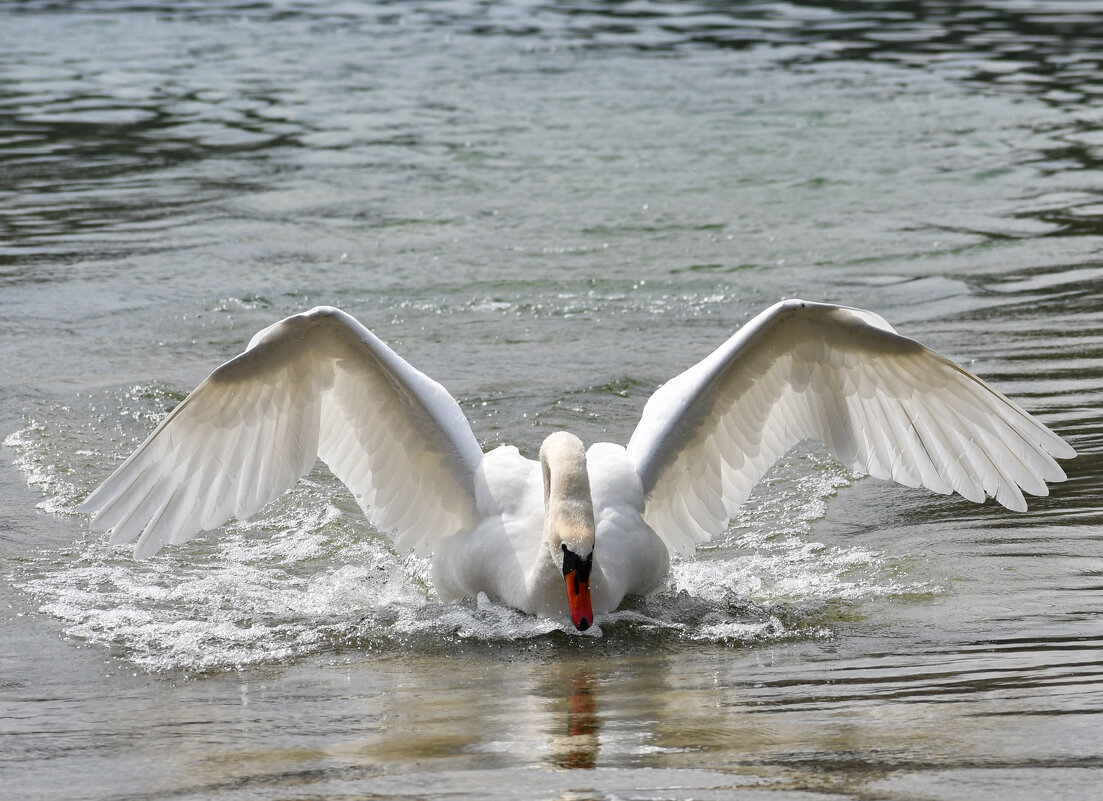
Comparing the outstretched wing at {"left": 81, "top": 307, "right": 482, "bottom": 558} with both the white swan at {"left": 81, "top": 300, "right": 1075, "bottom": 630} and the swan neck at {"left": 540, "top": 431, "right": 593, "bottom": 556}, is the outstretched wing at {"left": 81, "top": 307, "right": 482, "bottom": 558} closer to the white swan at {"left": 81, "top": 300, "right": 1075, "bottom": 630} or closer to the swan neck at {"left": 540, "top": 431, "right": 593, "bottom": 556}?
the white swan at {"left": 81, "top": 300, "right": 1075, "bottom": 630}

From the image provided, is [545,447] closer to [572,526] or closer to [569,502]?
[569,502]

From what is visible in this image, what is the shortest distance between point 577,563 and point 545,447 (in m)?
0.55

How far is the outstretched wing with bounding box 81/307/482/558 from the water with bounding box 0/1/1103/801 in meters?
0.42

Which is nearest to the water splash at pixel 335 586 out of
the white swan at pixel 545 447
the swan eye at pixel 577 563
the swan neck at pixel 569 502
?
the white swan at pixel 545 447

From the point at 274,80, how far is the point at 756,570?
54.1 feet

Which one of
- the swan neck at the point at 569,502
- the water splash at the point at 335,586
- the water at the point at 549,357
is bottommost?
the water splash at the point at 335,586

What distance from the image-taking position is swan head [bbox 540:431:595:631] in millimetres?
6371

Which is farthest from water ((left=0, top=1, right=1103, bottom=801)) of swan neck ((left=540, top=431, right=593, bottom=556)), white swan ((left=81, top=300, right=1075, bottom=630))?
swan neck ((left=540, top=431, right=593, bottom=556))

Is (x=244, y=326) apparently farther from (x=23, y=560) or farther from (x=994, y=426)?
(x=994, y=426)

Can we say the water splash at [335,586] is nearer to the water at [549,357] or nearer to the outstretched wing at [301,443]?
the water at [549,357]

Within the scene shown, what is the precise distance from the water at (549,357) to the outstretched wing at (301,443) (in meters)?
0.42

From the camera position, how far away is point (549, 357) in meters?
11.0

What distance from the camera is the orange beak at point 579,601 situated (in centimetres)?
639

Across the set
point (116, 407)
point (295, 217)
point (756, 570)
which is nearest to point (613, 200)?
point (295, 217)
